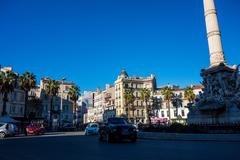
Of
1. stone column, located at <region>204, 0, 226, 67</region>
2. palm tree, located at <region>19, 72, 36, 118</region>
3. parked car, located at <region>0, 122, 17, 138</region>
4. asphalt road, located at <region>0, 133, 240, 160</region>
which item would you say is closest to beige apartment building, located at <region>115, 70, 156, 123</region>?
palm tree, located at <region>19, 72, 36, 118</region>

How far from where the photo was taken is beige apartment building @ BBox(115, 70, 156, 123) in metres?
93.2

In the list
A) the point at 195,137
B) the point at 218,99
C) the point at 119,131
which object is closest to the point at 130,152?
the point at 119,131

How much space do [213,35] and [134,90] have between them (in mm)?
69787

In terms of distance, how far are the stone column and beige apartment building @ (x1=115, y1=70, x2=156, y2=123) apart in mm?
64778

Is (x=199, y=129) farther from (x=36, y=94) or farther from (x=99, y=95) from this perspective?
(x=99, y=95)

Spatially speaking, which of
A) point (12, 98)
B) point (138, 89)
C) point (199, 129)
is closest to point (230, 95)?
point (199, 129)

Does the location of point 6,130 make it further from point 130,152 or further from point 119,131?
point 130,152

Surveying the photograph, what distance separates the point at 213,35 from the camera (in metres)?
28.3

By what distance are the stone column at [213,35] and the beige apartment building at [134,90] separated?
213ft

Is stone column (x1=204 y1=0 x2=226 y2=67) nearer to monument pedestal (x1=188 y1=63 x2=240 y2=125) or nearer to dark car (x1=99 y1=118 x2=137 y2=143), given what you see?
monument pedestal (x1=188 y1=63 x2=240 y2=125)

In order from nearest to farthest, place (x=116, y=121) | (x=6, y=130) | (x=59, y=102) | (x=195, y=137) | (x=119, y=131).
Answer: (x=119, y=131) → (x=195, y=137) → (x=116, y=121) → (x=6, y=130) → (x=59, y=102)

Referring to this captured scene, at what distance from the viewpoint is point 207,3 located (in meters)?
30.0

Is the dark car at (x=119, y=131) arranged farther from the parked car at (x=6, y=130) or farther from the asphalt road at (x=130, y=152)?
the parked car at (x=6, y=130)

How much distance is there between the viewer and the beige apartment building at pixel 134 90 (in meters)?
93.2
